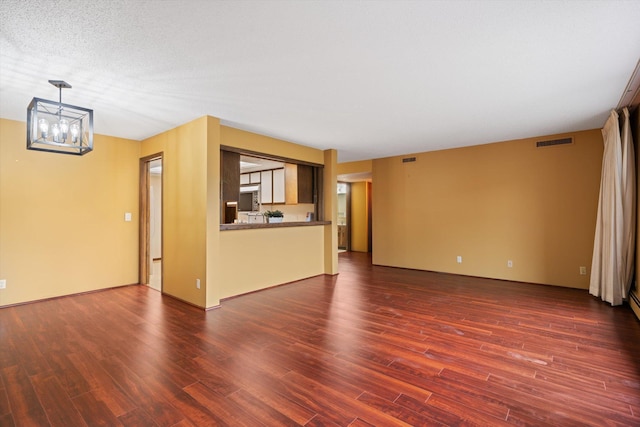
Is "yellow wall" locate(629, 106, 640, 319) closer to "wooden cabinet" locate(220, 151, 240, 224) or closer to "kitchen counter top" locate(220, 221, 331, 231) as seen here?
"kitchen counter top" locate(220, 221, 331, 231)

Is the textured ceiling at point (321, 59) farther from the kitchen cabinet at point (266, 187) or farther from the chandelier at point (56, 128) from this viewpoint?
the kitchen cabinet at point (266, 187)

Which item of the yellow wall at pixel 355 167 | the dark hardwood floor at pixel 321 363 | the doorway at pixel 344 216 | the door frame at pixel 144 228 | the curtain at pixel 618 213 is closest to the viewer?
the dark hardwood floor at pixel 321 363

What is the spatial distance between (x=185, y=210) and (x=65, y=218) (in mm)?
1954

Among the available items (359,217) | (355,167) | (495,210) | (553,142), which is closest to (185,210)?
(355,167)

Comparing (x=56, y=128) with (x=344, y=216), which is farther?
(x=344, y=216)

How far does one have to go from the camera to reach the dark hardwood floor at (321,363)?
1.93 meters

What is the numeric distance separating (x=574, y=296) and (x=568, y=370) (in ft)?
9.20

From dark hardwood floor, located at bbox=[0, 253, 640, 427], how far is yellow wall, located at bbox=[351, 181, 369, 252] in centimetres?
548

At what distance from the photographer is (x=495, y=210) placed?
224 inches

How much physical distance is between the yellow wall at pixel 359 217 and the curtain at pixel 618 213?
20.0 feet

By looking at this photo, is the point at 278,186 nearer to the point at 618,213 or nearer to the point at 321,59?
the point at 321,59

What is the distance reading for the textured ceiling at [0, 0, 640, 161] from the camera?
6.40ft

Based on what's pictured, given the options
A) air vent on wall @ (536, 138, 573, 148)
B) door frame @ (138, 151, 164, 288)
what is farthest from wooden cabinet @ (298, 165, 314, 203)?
air vent on wall @ (536, 138, 573, 148)

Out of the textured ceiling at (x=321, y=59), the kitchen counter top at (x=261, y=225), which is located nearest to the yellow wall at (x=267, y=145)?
the textured ceiling at (x=321, y=59)
